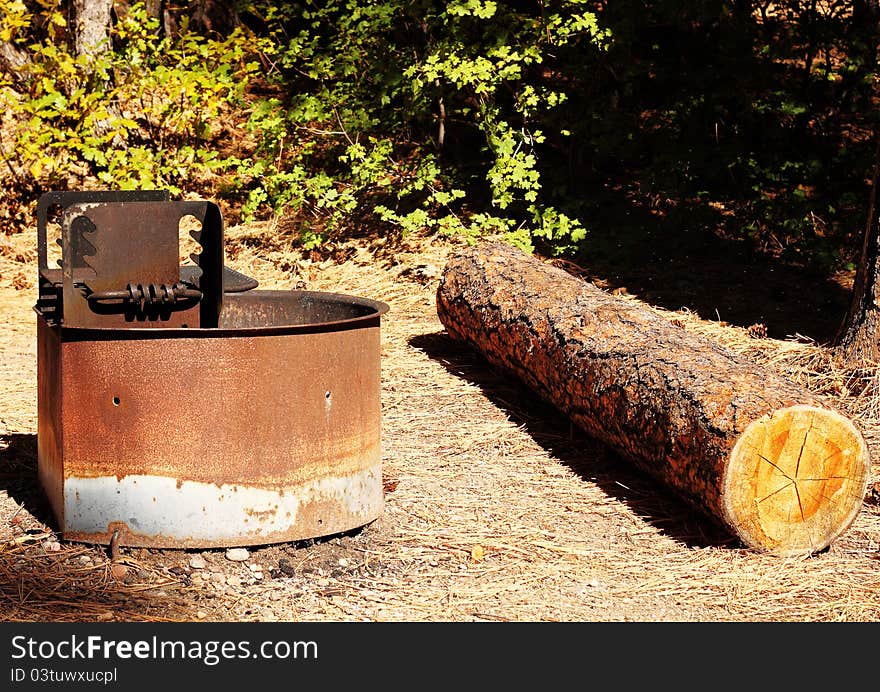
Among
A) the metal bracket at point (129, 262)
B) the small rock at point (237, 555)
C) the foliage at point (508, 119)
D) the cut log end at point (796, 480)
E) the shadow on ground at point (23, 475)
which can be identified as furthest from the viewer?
the foliage at point (508, 119)

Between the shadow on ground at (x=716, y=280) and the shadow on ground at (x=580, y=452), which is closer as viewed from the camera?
the shadow on ground at (x=580, y=452)

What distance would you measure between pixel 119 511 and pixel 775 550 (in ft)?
8.62

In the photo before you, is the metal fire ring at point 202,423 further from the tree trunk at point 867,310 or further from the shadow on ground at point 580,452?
the tree trunk at point 867,310

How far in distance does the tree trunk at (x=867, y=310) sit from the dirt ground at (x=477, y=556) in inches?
8.6

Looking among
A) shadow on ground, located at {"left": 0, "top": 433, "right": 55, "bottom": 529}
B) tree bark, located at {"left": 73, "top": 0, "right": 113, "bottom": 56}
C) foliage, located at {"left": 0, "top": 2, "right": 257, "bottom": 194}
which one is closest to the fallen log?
shadow on ground, located at {"left": 0, "top": 433, "right": 55, "bottom": 529}

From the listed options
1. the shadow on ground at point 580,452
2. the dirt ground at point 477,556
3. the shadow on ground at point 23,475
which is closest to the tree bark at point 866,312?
the dirt ground at point 477,556

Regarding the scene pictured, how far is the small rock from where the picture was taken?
13.4 ft

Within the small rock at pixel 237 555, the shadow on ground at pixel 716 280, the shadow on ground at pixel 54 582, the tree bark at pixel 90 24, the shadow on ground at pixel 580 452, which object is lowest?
the shadow on ground at pixel 54 582

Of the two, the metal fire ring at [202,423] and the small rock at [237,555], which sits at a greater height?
the metal fire ring at [202,423]

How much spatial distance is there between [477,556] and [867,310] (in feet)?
11.0

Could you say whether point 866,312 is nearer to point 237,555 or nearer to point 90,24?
point 237,555

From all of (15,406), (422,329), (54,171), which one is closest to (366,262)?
(422,329)

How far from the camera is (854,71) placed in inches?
387

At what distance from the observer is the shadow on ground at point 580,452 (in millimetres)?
4621
